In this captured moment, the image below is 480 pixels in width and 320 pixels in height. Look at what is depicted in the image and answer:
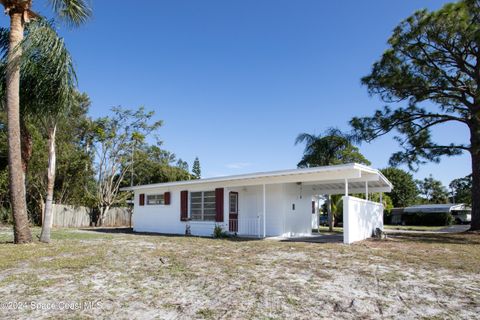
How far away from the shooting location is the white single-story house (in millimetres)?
12866

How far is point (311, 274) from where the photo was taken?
6312 millimetres

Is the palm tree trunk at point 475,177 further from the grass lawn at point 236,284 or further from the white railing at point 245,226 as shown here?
the white railing at point 245,226

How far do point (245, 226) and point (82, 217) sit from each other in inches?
508

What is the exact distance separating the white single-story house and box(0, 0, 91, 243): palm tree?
6.76m

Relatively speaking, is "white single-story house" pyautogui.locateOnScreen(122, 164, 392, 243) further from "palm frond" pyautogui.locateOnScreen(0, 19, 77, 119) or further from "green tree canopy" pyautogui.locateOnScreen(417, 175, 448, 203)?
"green tree canopy" pyautogui.locateOnScreen(417, 175, 448, 203)

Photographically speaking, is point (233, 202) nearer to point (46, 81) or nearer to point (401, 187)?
point (46, 81)

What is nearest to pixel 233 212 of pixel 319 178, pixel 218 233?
pixel 218 233

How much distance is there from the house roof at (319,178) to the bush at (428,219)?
2045cm

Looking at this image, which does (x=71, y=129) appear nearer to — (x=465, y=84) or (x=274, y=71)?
(x=274, y=71)

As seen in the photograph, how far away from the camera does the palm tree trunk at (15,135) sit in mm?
9562

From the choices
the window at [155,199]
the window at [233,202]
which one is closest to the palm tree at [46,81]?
the window at [233,202]

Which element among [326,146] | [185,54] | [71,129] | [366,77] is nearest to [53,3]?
[185,54]

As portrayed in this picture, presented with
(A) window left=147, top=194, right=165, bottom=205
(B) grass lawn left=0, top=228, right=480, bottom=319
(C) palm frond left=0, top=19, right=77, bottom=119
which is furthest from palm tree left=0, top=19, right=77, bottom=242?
(A) window left=147, top=194, right=165, bottom=205

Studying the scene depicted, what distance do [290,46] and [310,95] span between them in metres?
3.27
